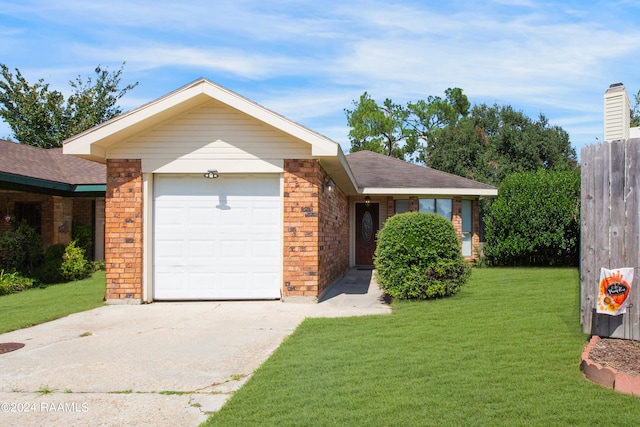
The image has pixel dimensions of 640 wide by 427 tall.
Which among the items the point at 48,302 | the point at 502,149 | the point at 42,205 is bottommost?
the point at 48,302

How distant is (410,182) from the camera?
17766 millimetres

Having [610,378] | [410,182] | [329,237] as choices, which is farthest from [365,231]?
[610,378]

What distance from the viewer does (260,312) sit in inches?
359

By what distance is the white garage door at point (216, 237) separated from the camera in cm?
1027

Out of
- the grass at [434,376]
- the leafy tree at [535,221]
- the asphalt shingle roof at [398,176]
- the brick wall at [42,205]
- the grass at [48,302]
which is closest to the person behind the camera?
the grass at [434,376]

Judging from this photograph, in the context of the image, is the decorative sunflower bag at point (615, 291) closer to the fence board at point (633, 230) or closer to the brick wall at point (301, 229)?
the fence board at point (633, 230)

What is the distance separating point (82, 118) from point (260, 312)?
30.0m

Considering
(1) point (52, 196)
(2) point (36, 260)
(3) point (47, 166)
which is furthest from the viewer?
(3) point (47, 166)

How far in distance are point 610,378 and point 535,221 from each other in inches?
482

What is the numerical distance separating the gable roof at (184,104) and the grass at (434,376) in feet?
10.5

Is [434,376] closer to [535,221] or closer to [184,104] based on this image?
[184,104]

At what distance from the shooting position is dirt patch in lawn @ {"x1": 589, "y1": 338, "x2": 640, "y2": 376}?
4.67 meters

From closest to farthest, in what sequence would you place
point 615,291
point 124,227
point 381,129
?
1. point 615,291
2. point 124,227
3. point 381,129

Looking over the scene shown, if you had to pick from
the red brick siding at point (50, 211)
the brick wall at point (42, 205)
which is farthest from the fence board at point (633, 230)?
the brick wall at point (42, 205)
